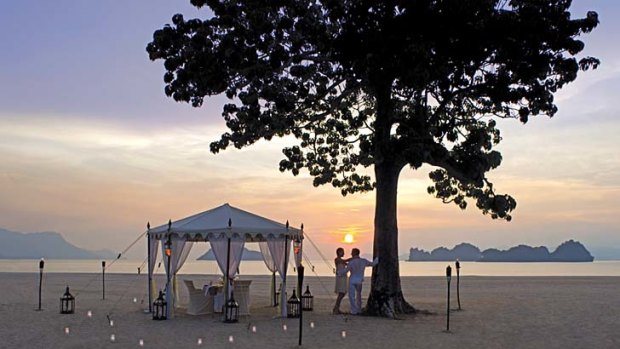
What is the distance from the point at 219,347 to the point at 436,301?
1306 cm

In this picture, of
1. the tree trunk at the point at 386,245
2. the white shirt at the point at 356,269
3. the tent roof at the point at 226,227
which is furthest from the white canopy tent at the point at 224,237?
the tree trunk at the point at 386,245

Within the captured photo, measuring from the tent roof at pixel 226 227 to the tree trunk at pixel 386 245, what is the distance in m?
2.40

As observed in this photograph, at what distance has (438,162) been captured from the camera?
1848cm

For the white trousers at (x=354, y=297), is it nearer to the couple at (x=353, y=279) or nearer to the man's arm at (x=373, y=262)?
the couple at (x=353, y=279)

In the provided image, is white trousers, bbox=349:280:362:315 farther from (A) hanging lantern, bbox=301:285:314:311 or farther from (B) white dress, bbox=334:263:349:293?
(A) hanging lantern, bbox=301:285:314:311

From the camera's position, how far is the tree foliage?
16.5m

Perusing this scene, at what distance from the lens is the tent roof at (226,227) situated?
17.7 meters

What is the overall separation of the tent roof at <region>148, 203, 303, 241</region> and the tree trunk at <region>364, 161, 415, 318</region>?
7.87 feet

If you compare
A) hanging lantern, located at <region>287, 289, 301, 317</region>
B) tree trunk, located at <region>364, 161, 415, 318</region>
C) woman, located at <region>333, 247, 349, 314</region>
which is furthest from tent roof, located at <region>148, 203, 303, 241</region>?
tree trunk, located at <region>364, 161, 415, 318</region>

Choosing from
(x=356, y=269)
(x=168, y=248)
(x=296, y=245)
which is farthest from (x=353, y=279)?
(x=168, y=248)

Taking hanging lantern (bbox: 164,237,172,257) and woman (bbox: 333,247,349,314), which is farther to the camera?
woman (bbox: 333,247,349,314)

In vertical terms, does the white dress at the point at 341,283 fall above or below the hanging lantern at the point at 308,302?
above

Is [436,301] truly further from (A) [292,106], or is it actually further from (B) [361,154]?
(A) [292,106]

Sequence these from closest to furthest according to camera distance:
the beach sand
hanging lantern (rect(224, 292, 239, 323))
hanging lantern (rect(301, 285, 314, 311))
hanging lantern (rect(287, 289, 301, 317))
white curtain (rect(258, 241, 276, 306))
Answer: the beach sand < hanging lantern (rect(224, 292, 239, 323)) < hanging lantern (rect(287, 289, 301, 317)) < hanging lantern (rect(301, 285, 314, 311)) < white curtain (rect(258, 241, 276, 306))
